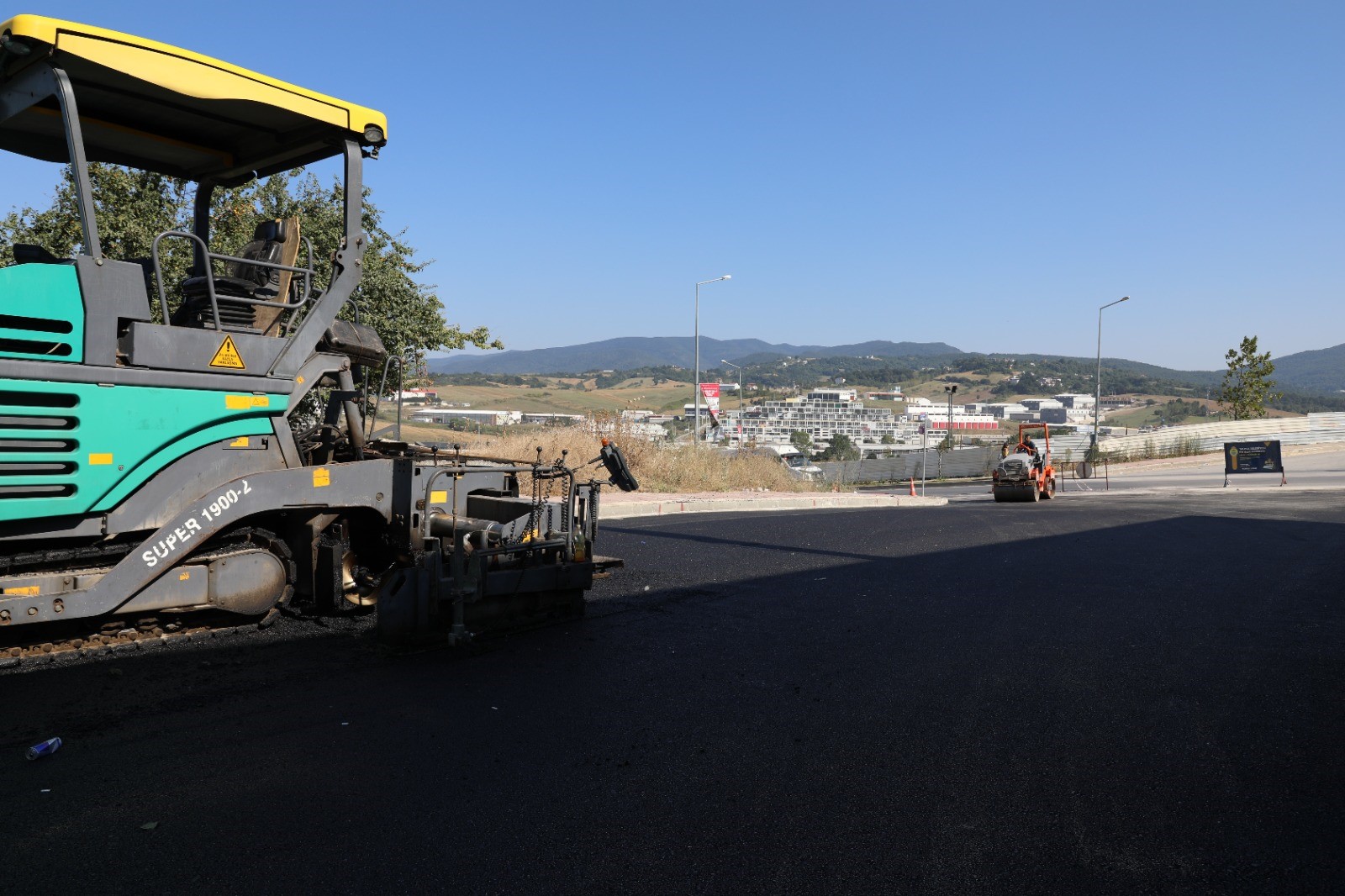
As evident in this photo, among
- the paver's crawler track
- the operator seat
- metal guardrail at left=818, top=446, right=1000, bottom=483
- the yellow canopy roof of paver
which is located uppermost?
the yellow canopy roof of paver

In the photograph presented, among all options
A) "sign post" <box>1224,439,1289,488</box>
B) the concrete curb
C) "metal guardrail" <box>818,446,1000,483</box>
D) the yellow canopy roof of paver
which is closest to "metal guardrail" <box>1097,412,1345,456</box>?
"metal guardrail" <box>818,446,1000,483</box>

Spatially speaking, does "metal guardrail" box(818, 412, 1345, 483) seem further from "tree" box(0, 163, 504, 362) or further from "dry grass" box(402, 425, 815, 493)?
"tree" box(0, 163, 504, 362)

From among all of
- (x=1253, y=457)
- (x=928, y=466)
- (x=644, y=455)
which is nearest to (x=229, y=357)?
(x=644, y=455)

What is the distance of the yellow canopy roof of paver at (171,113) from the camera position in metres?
5.25

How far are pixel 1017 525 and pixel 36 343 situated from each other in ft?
49.4

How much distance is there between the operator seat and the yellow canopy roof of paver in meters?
0.63

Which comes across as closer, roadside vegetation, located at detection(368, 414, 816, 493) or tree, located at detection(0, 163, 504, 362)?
tree, located at detection(0, 163, 504, 362)

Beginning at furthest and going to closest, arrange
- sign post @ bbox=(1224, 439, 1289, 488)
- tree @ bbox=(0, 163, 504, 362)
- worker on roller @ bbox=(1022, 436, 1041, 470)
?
1. sign post @ bbox=(1224, 439, 1289, 488)
2. worker on roller @ bbox=(1022, 436, 1041, 470)
3. tree @ bbox=(0, 163, 504, 362)

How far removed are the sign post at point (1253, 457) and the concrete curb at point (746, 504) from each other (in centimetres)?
1082

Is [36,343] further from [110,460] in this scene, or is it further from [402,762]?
[402,762]

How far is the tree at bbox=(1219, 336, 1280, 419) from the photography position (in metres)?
49.6

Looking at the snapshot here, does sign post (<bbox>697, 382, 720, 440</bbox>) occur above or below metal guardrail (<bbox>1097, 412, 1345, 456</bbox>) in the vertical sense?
above

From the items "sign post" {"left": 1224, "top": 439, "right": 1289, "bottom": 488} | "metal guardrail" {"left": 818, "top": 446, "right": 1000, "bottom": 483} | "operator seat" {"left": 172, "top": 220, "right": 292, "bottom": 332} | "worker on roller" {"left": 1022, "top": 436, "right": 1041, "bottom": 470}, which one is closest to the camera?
"operator seat" {"left": 172, "top": 220, "right": 292, "bottom": 332}

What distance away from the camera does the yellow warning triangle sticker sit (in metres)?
5.77
